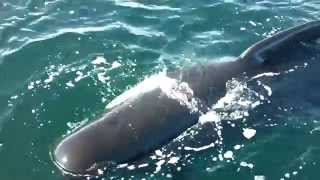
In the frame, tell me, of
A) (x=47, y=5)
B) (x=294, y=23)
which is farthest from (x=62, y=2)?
(x=294, y=23)

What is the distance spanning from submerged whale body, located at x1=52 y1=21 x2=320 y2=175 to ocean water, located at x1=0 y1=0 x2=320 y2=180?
0.20 m

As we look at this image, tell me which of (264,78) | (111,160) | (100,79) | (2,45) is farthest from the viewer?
(2,45)

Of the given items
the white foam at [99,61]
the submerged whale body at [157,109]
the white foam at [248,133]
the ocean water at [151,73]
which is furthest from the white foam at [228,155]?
the white foam at [99,61]

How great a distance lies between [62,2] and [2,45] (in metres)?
2.21

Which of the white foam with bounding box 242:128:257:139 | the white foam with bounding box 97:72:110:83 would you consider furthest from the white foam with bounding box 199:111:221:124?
the white foam with bounding box 97:72:110:83

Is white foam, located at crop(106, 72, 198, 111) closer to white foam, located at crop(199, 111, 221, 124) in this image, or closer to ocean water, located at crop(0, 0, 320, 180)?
white foam, located at crop(199, 111, 221, 124)

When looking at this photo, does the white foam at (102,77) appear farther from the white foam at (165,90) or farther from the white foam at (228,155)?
the white foam at (228,155)

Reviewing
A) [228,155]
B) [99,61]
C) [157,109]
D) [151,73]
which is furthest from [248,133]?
[99,61]

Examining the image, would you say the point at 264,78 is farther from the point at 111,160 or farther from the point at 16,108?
the point at 16,108

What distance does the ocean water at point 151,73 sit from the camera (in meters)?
8.30

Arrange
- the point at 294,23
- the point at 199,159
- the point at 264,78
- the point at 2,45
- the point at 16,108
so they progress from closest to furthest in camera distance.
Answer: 1. the point at 199,159
2. the point at 264,78
3. the point at 16,108
4. the point at 2,45
5. the point at 294,23

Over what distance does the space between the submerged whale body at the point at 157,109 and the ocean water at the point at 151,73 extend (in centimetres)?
20

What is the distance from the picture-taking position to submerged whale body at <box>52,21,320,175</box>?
24.9 ft

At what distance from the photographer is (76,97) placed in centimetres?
997
